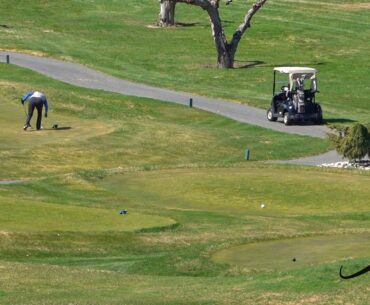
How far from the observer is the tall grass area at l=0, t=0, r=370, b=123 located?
73.5m

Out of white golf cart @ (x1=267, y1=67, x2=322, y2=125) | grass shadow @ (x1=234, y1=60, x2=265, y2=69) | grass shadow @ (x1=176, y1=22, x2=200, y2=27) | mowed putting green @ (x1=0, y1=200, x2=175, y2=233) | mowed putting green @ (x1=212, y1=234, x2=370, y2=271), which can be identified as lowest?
grass shadow @ (x1=176, y1=22, x2=200, y2=27)

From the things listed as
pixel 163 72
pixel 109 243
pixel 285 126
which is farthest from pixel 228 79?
pixel 109 243

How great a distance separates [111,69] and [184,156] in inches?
1187

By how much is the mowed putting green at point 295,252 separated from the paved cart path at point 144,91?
22302 mm

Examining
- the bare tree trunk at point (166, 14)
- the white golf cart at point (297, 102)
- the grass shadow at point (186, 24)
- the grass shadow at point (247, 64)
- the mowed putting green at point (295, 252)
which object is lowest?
the grass shadow at point (186, 24)

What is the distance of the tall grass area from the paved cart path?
146 cm

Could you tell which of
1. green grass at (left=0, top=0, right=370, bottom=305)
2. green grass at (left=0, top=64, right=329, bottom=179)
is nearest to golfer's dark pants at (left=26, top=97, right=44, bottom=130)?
green grass at (left=0, top=64, right=329, bottom=179)

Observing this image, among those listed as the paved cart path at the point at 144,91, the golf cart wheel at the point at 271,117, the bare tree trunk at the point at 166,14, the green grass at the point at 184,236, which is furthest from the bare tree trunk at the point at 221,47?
the green grass at the point at 184,236

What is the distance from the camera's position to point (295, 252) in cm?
2433

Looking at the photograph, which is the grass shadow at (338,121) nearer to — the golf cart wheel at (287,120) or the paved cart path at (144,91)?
Result: the paved cart path at (144,91)

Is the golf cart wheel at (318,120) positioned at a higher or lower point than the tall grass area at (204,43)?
higher

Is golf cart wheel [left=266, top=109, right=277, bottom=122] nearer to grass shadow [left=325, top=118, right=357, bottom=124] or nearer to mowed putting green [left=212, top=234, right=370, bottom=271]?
grass shadow [left=325, top=118, right=357, bottom=124]

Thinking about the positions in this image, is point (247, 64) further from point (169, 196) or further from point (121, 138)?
point (169, 196)

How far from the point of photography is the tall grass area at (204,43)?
2894 inches
